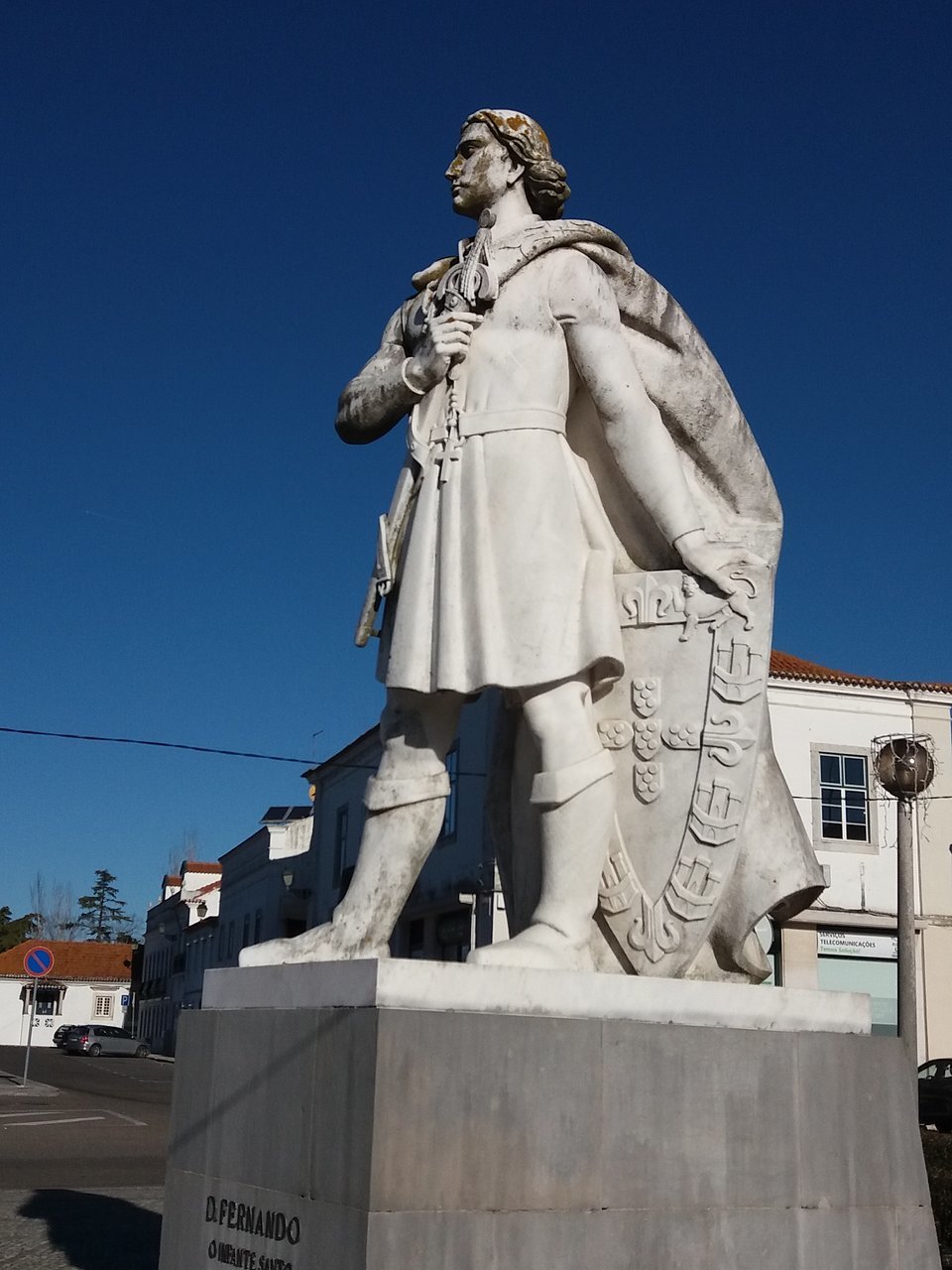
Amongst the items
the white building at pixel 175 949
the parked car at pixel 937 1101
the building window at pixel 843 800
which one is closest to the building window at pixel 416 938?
the building window at pixel 843 800

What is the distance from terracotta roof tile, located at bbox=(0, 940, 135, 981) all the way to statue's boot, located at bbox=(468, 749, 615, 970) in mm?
66053

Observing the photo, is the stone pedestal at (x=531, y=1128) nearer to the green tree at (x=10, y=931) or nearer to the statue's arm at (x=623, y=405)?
the statue's arm at (x=623, y=405)

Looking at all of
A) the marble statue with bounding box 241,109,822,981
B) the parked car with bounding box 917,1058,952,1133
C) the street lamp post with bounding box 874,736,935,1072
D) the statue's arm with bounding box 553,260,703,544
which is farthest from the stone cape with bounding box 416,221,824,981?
the parked car with bounding box 917,1058,952,1133

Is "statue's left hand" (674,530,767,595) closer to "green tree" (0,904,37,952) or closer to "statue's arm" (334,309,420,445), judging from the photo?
"statue's arm" (334,309,420,445)

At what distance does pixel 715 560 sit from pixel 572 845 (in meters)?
0.95

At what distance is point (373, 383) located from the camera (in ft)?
14.7

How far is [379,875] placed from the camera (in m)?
4.00

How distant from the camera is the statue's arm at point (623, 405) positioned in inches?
166

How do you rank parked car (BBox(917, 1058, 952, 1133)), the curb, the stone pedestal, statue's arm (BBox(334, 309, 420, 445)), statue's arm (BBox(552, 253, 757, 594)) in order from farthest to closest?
1. the curb
2. parked car (BBox(917, 1058, 952, 1133))
3. statue's arm (BBox(334, 309, 420, 445))
4. statue's arm (BBox(552, 253, 757, 594))
5. the stone pedestal

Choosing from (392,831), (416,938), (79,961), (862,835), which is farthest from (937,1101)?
(79,961)

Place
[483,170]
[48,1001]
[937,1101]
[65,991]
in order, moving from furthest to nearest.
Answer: [65,991], [48,1001], [937,1101], [483,170]

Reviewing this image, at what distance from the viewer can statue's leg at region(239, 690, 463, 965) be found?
3.91m

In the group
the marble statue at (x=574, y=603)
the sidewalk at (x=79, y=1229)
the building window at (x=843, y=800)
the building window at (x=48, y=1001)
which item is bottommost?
the sidewalk at (x=79, y=1229)

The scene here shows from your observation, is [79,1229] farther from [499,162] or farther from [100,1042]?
[100,1042]
